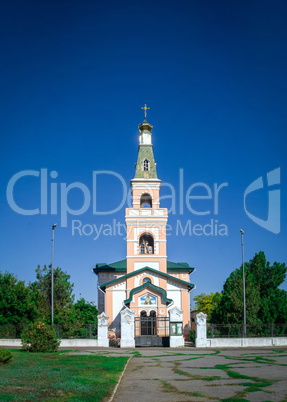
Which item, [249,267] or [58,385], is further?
[249,267]

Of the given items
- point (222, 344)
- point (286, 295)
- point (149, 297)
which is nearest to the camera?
point (222, 344)

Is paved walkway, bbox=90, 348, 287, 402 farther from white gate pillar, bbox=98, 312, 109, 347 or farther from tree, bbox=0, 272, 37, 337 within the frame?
tree, bbox=0, 272, 37, 337

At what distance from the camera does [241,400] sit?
9719mm

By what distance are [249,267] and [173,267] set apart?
23.1 ft

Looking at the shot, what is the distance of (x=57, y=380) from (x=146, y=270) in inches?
1121

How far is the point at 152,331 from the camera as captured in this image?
118 ft

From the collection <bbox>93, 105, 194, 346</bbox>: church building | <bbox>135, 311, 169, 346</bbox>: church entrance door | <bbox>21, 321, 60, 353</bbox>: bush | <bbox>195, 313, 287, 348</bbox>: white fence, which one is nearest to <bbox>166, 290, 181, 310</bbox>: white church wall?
<bbox>93, 105, 194, 346</bbox>: church building

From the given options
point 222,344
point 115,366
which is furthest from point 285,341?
point 115,366

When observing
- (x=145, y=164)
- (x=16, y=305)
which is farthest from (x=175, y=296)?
(x=16, y=305)

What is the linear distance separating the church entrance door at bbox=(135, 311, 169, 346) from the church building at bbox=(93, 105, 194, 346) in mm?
81

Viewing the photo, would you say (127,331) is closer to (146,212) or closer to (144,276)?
(144,276)

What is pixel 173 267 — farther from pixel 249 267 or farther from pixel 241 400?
pixel 241 400

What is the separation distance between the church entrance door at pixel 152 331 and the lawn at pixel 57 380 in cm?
1516

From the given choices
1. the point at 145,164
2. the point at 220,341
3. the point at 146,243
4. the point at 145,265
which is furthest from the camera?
the point at 145,164
